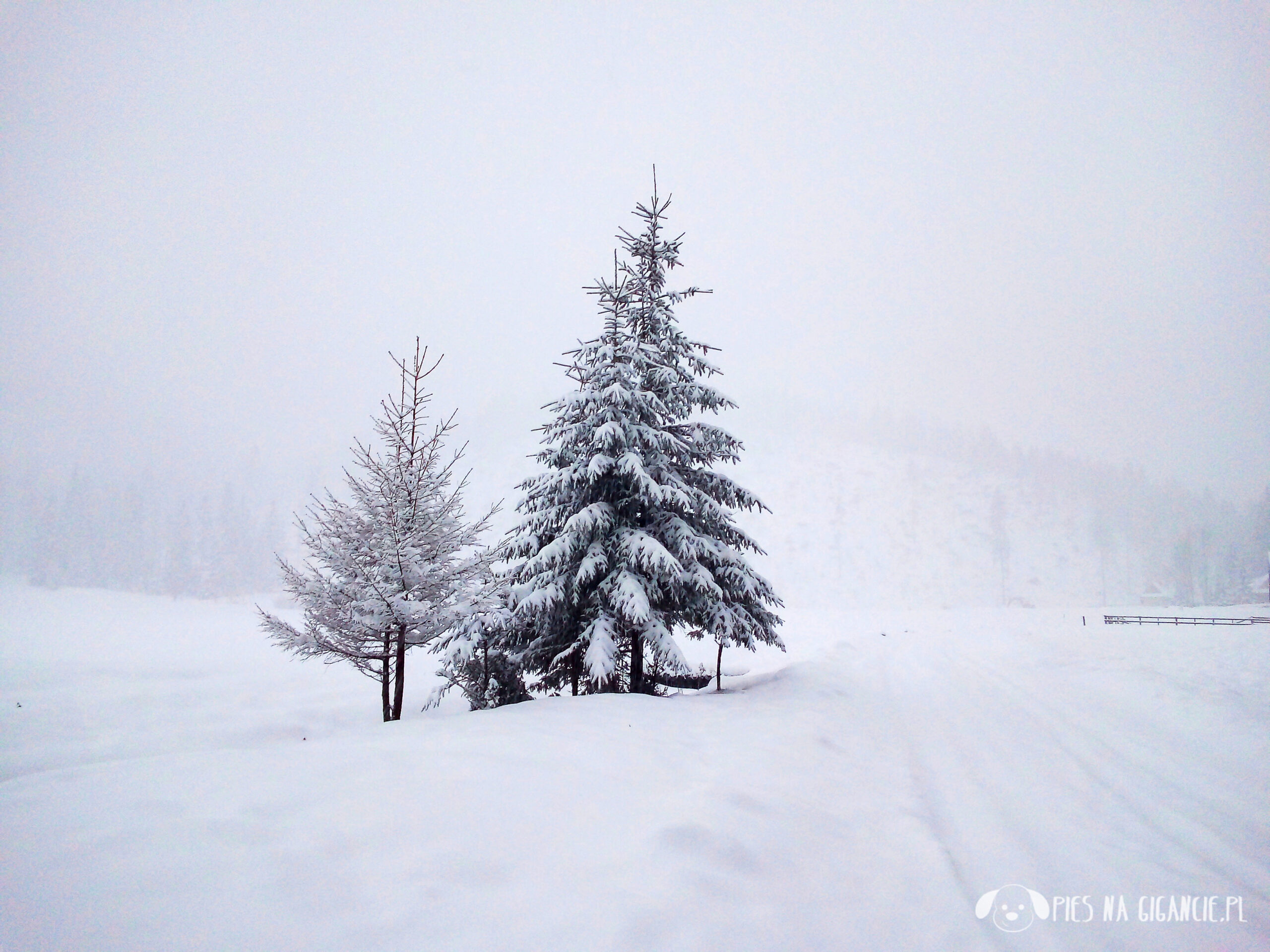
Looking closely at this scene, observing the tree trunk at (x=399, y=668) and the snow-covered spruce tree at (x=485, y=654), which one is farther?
the tree trunk at (x=399, y=668)

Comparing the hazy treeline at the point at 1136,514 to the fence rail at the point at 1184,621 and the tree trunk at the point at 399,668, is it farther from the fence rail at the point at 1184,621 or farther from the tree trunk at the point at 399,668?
the tree trunk at the point at 399,668

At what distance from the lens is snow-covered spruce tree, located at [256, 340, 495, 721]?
32.8ft

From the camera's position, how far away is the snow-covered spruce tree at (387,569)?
32.8 feet

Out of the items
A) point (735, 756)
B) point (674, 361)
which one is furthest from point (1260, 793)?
point (674, 361)

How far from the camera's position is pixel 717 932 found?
345 cm

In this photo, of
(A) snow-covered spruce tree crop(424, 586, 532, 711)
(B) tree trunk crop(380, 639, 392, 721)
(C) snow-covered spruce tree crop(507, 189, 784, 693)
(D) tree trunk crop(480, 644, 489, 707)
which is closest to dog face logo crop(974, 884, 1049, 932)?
(C) snow-covered spruce tree crop(507, 189, 784, 693)

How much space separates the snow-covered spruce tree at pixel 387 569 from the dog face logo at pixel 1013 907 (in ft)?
26.5

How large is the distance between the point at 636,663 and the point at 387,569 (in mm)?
5301

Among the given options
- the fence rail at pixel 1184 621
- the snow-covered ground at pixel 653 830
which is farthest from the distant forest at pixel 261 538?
the snow-covered ground at pixel 653 830

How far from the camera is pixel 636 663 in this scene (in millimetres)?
11570

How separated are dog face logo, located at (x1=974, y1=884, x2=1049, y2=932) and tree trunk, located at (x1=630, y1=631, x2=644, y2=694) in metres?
7.21

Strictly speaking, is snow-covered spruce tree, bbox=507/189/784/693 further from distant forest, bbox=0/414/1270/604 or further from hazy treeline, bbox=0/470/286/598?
hazy treeline, bbox=0/470/286/598

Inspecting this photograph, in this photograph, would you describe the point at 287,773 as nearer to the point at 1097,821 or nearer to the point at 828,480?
the point at 1097,821

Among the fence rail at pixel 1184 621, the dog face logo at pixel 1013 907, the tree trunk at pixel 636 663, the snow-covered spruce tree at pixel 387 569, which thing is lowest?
the fence rail at pixel 1184 621
